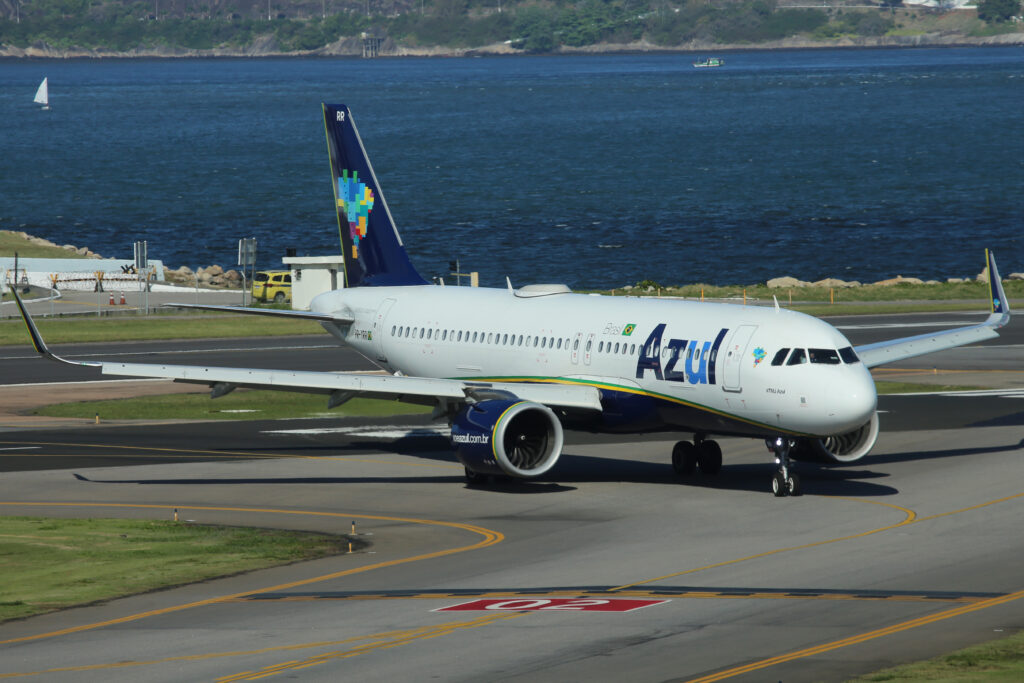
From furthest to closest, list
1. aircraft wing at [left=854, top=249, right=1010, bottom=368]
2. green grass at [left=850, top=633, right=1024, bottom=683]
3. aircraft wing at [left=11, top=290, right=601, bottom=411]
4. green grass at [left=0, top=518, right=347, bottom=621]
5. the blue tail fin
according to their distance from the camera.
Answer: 1. the blue tail fin
2. aircraft wing at [left=854, top=249, right=1010, bottom=368]
3. aircraft wing at [left=11, top=290, right=601, bottom=411]
4. green grass at [left=0, top=518, right=347, bottom=621]
5. green grass at [left=850, top=633, right=1024, bottom=683]

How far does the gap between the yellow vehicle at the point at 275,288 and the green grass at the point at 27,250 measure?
28.4m

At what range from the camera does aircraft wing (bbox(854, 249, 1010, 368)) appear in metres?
44.7

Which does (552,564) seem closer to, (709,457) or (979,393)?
(709,457)

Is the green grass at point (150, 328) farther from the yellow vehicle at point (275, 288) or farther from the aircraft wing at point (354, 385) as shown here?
the aircraft wing at point (354, 385)

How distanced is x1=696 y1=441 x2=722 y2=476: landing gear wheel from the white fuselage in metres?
2.75

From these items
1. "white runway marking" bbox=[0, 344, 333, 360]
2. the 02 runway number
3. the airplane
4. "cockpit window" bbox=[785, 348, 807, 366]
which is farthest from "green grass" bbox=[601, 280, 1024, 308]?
the 02 runway number

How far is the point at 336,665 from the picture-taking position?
79.1 ft

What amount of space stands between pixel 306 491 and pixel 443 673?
18833 mm

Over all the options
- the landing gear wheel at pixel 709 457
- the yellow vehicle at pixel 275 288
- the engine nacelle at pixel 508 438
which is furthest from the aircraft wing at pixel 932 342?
the yellow vehicle at pixel 275 288

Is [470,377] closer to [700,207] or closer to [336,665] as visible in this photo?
[336,665]

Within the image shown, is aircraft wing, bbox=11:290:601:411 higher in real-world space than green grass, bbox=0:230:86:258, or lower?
lower

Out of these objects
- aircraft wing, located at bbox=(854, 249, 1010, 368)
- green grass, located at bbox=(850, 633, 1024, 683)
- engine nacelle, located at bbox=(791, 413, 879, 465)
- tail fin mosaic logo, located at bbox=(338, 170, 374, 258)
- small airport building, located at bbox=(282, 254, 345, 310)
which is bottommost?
green grass, located at bbox=(850, 633, 1024, 683)

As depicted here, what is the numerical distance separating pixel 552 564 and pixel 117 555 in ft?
31.9

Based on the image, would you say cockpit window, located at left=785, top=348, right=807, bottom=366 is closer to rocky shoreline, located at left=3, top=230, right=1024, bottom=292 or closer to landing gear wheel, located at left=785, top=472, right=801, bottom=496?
landing gear wheel, located at left=785, top=472, right=801, bottom=496
